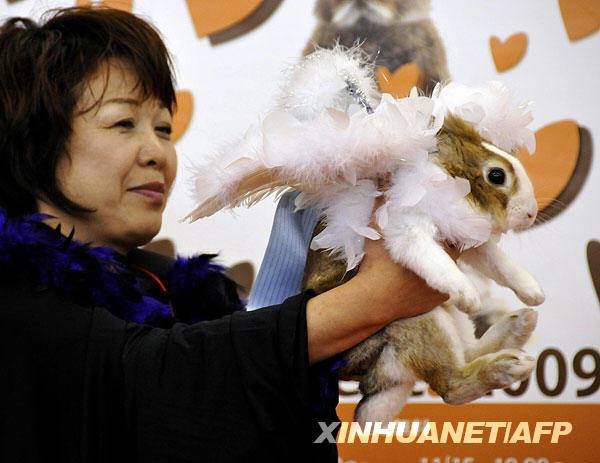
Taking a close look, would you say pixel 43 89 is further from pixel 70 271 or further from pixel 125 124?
pixel 70 271

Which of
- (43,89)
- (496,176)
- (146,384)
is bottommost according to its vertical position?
(146,384)

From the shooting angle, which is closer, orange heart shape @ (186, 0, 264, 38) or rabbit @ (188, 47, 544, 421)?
rabbit @ (188, 47, 544, 421)

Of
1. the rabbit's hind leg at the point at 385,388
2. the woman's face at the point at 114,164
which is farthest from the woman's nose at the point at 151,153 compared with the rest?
the rabbit's hind leg at the point at 385,388

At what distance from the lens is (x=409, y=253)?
0.69 meters

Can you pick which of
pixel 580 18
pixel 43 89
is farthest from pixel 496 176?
pixel 580 18

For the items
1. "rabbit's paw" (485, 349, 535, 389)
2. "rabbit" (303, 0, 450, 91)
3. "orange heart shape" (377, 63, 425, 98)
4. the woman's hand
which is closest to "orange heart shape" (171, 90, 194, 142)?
"rabbit" (303, 0, 450, 91)

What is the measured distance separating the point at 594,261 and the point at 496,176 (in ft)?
3.12

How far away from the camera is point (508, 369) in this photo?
0.73 metres

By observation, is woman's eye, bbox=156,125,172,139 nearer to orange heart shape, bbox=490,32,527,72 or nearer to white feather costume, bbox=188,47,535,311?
white feather costume, bbox=188,47,535,311

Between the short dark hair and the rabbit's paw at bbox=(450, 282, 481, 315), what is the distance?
1.81 feet

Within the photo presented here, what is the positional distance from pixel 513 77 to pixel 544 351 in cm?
70

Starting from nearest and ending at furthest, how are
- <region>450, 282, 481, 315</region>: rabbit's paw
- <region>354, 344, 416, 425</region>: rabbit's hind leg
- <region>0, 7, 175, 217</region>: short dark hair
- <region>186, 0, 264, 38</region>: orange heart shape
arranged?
<region>450, 282, 481, 315</region>: rabbit's paw, <region>354, 344, 416, 425</region>: rabbit's hind leg, <region>0, 7, 175, 217</region>: short dark hair, <region>186, 0, 264, 38</region>: orange heart shape

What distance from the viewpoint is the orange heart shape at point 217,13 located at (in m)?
1.67

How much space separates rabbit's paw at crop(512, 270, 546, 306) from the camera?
78 cm
